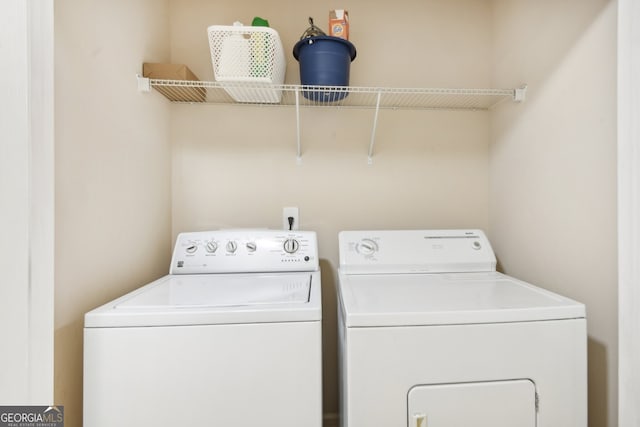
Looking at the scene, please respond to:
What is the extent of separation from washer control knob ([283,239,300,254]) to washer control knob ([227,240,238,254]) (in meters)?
0.22

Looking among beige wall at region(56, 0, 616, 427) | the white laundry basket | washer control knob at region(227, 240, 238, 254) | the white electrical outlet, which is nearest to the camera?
beige wall at region(56, 0, 616, 427)

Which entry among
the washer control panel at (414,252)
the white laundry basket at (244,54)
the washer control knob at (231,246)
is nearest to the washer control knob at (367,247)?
the washer control panel at (414,252)

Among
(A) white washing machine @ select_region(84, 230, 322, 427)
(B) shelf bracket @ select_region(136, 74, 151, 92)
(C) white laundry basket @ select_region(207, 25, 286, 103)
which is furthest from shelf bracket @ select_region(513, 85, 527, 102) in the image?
(B) shelf bracket @ select_region(136, 74, 151, 92)

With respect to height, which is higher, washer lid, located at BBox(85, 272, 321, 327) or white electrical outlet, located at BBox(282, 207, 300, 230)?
white electrical outlet, located at BBox(282, 207, 300, 230)

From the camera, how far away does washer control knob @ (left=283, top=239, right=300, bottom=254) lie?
128 centimetres

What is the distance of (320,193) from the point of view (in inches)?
61.5

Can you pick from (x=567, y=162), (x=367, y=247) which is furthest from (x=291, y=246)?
(x=567, y=162)

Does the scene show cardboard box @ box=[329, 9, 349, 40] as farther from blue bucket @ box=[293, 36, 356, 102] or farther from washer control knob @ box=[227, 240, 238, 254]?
washer control knob @ box=[227, 240, 238, 254]

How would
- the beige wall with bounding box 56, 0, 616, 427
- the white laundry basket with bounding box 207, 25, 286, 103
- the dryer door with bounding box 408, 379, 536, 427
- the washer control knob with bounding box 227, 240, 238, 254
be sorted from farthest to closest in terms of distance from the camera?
the washer control knob with bounding box 227, 240, 238, 254 < the white laundry basket with bounding box 207, 25, 286, 103 < the beige wall with bounding box 56, 0, 616, 427 < the dryer door with bounding box 408, 379, 536, 427

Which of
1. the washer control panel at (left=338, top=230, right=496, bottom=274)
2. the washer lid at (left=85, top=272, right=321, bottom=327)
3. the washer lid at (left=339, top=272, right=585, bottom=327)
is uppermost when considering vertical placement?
the washer control panel at (left=338, top=230, right=496, bottom=274)

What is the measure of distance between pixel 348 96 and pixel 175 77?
0.85 metres
